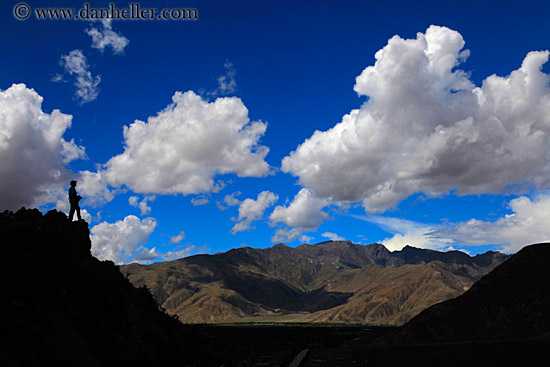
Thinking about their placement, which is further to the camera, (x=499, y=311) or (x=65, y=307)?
(x=499, y=311)

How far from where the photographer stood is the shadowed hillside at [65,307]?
47.7ft

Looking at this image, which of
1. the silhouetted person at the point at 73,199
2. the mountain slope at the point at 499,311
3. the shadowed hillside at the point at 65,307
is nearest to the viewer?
the shadowed hillside at the point at 65,307

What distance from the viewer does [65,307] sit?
17.4 m

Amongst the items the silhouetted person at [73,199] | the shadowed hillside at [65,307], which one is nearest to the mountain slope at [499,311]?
the shadowed hillside at [65,307]

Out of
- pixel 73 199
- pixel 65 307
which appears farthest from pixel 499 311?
pixel 65 307

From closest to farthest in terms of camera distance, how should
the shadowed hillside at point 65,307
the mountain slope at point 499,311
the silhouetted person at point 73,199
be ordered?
the shadowed hillside at point 65,307 → the silhouetted person at point 73,199 → the mountain slope at point 499,311

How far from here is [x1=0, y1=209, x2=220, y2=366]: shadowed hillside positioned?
14.5 metres

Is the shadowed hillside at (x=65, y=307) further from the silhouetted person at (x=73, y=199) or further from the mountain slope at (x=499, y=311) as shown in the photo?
the mountain slope at (x=499, y=311)

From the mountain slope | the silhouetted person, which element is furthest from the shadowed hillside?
the mountain slope

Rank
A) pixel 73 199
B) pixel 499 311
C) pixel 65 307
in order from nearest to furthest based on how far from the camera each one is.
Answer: pixel 65 307 < pixel 73 199 < pixel 499 311

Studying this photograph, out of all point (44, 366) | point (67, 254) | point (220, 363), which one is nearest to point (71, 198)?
point (67, 254)

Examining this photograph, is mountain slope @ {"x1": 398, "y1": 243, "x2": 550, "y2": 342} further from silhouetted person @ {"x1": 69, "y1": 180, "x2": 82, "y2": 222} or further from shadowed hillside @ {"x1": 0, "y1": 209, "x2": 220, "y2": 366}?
silhouetted person @ {"x1": 69, "y1": 180, "x2": 82, "y2": 222}

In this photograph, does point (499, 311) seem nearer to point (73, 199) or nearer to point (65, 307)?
point (73, 199)

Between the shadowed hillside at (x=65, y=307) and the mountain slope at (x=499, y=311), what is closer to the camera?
the shadowed hillside at (x=65, y=307)
